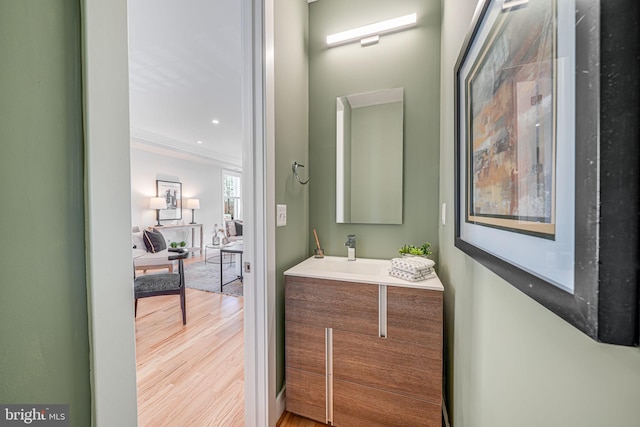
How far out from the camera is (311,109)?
1835mm

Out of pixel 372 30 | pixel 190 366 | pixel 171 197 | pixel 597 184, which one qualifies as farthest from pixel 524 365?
pixel 171 197

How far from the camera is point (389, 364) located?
1.19m

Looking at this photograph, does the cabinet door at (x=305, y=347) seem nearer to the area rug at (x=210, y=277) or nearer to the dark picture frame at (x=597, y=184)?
the dark picture frame at (x=597, y=184)

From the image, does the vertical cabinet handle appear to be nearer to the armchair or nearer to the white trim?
the white trim

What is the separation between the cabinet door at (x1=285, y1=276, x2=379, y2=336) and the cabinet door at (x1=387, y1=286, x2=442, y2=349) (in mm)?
83

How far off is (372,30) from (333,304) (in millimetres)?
1807

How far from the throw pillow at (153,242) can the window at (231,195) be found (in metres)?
3.41

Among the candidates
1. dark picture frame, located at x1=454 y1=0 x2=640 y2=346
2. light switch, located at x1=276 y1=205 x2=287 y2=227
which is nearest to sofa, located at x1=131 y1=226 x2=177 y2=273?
light switch, located at x1=276 y1=205 x2=287 y2=227

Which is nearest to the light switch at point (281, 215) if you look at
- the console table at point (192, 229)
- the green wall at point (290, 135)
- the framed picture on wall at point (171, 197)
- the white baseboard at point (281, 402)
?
the green wall at point (290, 135)

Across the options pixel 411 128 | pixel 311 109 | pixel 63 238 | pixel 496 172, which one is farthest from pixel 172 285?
pixel 496 172

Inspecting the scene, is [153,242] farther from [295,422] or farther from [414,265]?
[414,265]

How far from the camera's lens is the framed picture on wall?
5590 millimetres

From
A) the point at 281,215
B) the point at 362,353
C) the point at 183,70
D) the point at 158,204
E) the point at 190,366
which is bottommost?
the point at 190,366

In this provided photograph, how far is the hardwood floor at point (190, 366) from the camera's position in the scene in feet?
4.85
